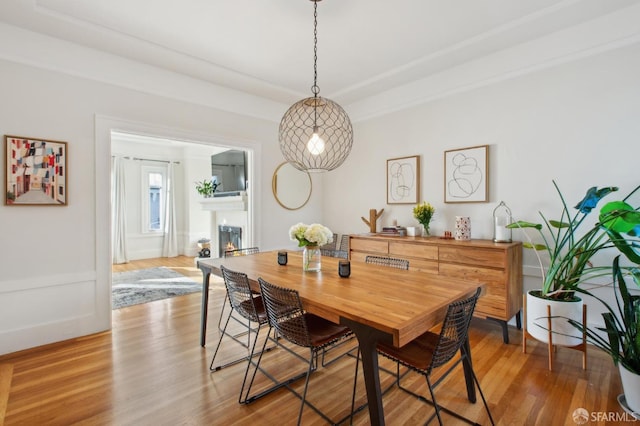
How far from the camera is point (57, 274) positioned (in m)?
2.96

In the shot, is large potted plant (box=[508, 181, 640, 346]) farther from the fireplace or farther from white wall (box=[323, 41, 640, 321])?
the fireplace

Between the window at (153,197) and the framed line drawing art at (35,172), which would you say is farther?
the window at (153,197)

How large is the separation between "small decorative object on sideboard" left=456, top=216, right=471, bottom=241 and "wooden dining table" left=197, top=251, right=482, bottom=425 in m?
1.23

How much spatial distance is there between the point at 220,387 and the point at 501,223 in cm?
292

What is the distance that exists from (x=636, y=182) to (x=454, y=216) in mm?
1537

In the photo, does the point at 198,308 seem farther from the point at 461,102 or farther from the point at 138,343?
the point at 461,102

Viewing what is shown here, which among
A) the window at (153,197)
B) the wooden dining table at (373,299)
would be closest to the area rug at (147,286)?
the window at (153,197)

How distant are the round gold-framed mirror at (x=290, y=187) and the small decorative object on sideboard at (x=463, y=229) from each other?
2506 millimetres

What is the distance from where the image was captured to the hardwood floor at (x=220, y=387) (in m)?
1.90

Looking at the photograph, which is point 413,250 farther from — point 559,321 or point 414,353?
point 414,353

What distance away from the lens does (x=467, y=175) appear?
3.53 meters

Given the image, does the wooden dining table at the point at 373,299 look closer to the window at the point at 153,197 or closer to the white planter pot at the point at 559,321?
the white planter pot at the point at 559,321

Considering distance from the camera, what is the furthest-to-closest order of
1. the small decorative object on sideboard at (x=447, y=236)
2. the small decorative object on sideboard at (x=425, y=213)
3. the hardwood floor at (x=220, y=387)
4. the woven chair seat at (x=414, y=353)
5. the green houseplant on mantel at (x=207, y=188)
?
the green houseplant on mantel at (x=207, y=188)
the small decorative object on sideboard at (x=425, y=213)
the small decorative object on sideboard at (x=447, y=236)
the hardwood floor at (x=220, y=387)
the woven chair seat at (x=414, y=353)

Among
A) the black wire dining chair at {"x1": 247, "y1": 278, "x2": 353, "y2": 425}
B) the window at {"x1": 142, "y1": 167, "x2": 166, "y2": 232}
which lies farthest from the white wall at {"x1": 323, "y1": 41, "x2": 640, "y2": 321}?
the window at {"x1": 142, "y1": 167, "x2": 166, "y2": 232}
